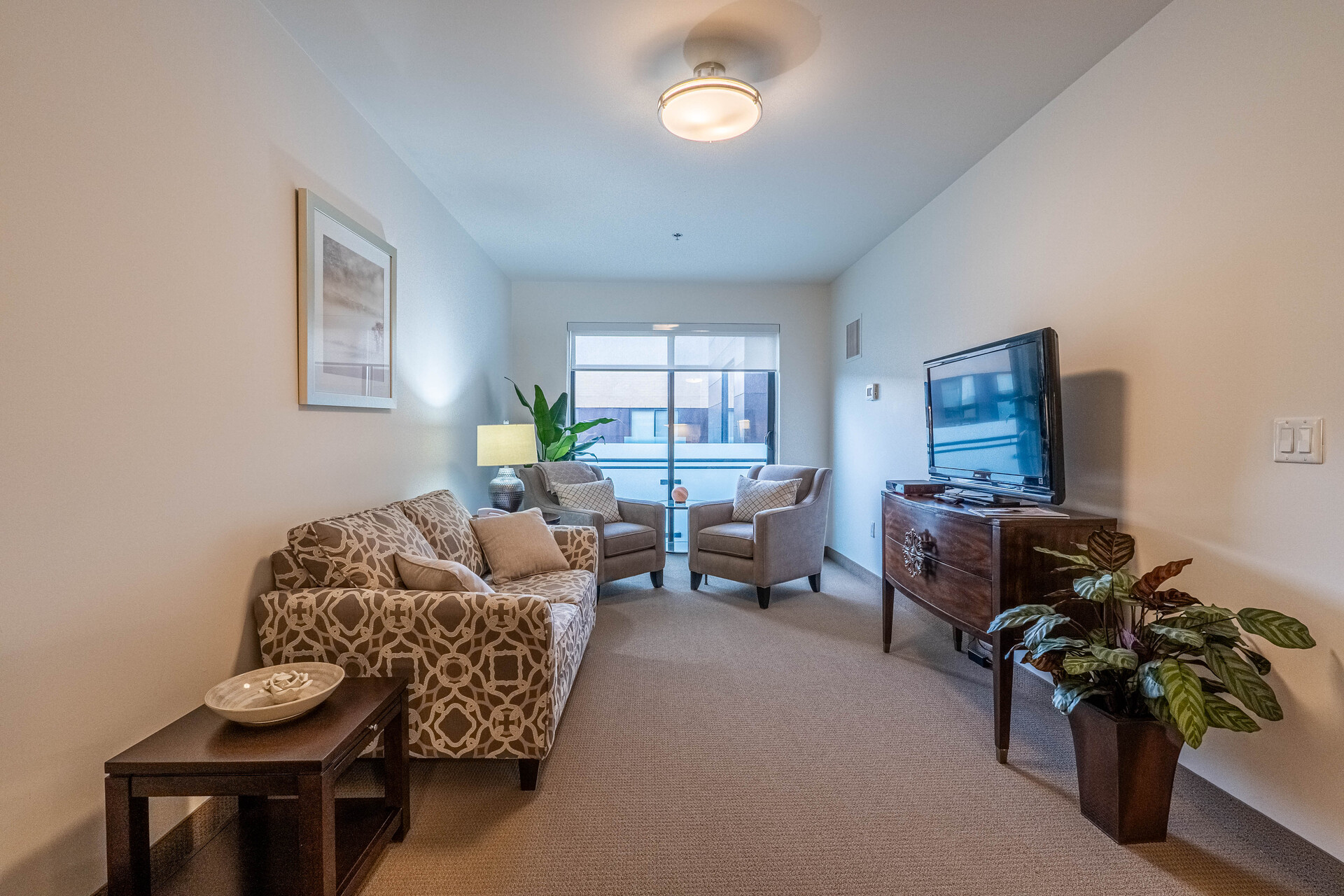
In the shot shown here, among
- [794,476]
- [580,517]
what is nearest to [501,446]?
[580,517]

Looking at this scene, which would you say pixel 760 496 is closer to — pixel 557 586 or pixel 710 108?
pixel 557 586

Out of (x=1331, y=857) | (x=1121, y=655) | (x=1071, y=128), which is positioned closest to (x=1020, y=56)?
(x=1071, y=128)

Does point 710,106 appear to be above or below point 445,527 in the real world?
above

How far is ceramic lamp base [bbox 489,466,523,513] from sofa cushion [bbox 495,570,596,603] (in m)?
1.05

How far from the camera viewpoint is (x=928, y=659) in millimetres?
3016

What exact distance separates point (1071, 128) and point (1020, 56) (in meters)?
0.41

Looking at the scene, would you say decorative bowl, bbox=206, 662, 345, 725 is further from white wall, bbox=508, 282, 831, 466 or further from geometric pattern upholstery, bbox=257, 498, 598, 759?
white wall, bbox=508, 282, 831, 466

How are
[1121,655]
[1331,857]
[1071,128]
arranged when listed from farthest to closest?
[1071,128] < [1121,655] < [1331,857]

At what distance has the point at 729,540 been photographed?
4086mm

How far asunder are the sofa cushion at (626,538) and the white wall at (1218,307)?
255 centimetres

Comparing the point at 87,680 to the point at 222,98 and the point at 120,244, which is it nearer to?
the point at 120,244

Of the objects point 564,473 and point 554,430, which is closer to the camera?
point 564,473

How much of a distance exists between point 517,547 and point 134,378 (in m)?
1.68

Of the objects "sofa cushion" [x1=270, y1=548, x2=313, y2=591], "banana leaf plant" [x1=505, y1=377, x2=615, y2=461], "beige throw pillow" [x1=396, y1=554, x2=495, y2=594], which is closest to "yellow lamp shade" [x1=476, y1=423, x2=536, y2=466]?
"banana leaf plant" [x1=505, y1=377, x2=615, y2=461]
